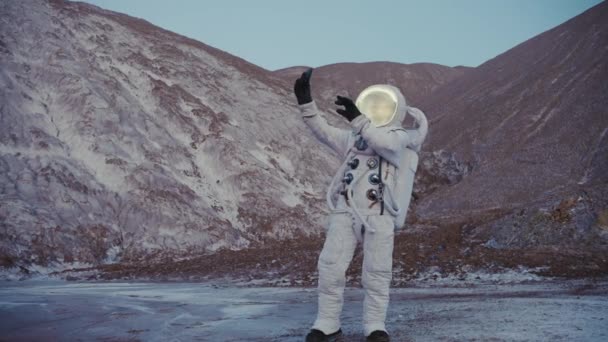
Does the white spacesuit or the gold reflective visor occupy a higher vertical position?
the gold reflective visor

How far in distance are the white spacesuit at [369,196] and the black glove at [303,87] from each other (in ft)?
0.23

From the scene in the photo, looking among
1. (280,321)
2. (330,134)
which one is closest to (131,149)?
(280,321)

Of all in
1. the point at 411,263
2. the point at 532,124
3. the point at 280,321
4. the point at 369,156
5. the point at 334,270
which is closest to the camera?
the point at 334,270

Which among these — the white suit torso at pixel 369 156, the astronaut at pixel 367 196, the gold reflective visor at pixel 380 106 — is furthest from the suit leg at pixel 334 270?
the gold reflective visor at pixel 380 106

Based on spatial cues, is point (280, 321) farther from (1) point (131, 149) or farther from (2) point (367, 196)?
(1) point (131, 149)

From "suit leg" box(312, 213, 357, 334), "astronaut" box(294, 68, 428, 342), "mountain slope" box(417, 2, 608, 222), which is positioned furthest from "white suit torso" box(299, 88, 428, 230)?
"mountain slope" box(417, 2, 608, 222)

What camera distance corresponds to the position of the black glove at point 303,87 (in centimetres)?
490

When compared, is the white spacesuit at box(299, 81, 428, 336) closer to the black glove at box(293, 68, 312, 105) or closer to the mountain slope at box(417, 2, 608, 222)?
the black glove at box(293, 68, 312, 105)

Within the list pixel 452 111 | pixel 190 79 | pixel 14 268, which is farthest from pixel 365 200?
pixel 452 111

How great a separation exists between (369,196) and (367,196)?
0.02 meters

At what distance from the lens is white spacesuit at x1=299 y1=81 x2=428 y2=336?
481cm

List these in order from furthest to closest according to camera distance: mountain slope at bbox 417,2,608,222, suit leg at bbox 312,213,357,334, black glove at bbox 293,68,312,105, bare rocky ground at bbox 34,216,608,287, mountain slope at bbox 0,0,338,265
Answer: mountain slope at bbox 417,2,608,222
mountain slope at bbox 0,0,338,265
bare rocky ground at bbox 34,216,608,287
black glove at bbox 293,68,312,105
suit leg at bbox 312,213,357,334

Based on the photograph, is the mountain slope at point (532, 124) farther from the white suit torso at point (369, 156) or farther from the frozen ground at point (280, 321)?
the white suit torso at point (369, 156)

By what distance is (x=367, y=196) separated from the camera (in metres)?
4.99
